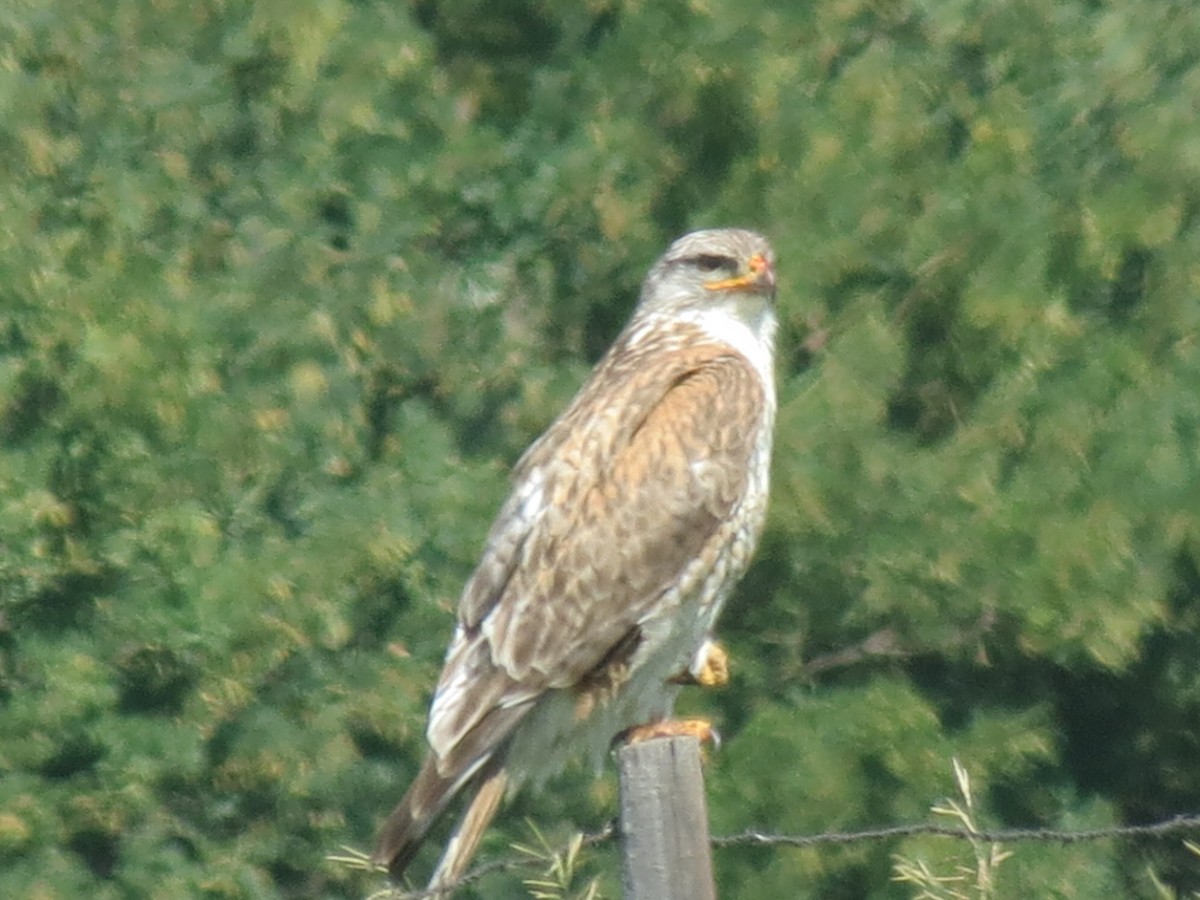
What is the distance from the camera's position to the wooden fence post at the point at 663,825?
4195mm

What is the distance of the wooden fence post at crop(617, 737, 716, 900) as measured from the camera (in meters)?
4.20

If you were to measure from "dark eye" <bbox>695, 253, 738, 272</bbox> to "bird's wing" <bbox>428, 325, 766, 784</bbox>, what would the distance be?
511mm

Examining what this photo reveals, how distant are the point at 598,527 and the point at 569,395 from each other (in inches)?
171

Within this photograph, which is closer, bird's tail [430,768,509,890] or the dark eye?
bird's tail [430,768,509,890]

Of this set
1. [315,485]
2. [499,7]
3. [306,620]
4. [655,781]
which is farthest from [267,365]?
[655,781]

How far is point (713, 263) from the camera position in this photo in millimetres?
7230

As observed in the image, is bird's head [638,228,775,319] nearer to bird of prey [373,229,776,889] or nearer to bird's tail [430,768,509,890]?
bird of prey [373,229,776,889]

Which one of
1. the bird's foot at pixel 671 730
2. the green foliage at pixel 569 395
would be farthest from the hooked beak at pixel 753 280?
the green foliage at pixel 569 395

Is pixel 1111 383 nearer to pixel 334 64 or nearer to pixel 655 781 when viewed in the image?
pixel 334 64

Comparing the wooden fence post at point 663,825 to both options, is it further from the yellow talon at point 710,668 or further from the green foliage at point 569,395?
the green foliage at point 569,395

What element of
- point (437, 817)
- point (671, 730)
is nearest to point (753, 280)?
point (671, 730)

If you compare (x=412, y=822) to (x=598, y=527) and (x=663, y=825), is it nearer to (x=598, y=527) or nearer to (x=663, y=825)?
(x=598, y=527)

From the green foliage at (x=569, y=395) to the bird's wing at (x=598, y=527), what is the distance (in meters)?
2.95

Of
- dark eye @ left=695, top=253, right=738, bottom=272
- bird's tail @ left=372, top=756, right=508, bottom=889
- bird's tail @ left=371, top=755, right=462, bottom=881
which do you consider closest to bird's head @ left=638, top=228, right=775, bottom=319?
dark eye @ left=695, top=253, right=738, bottom=272
